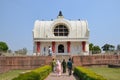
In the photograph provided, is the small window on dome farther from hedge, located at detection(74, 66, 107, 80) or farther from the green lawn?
hedge, located at detection(74, 66, 107, 80)

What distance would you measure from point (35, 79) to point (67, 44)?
3436 cm

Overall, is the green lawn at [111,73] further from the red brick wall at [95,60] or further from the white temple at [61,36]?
the white temple at [61,36]

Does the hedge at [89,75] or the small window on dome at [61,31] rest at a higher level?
the small window on dome at [61,31]

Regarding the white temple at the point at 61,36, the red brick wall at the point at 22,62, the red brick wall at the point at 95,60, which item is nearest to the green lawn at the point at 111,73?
the red brick wall at the point at 95,60

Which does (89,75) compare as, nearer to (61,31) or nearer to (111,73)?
(111,73)

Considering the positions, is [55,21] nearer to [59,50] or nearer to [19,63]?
[59,50]

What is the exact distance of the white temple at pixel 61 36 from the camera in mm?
48941

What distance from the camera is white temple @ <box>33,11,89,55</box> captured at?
161 feet

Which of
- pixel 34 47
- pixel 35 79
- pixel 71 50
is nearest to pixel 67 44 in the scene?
pixel 71 50

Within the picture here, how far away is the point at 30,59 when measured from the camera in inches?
1409

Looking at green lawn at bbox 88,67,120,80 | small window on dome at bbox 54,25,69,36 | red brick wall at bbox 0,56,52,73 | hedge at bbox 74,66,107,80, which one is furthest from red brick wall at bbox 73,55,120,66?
hedge at bbox 74,66,107,80

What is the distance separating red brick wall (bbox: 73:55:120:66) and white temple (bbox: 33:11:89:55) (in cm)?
947

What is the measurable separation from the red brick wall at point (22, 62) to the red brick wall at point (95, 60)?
11.0 ft

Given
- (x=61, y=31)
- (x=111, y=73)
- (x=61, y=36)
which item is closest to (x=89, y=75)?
(x=111, y=73)
